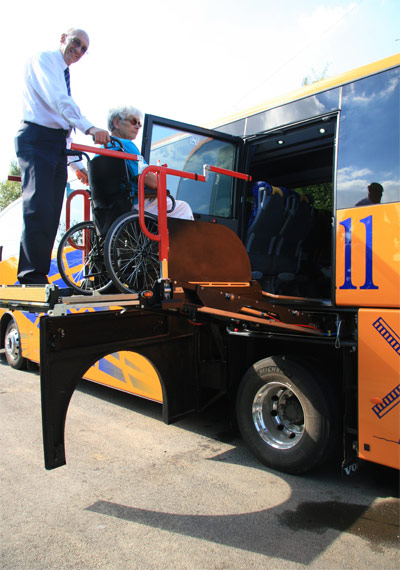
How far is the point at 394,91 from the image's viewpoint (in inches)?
129

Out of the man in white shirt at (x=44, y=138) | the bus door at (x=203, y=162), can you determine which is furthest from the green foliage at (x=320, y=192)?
the man in white shirt at (x=44, y=138)

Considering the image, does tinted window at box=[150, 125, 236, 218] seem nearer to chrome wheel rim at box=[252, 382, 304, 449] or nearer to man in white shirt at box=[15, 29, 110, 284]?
man in white shirt at box=[15, 29, 110, 284]

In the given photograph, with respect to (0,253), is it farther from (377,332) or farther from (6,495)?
(377,332)

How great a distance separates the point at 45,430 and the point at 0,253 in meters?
5.11

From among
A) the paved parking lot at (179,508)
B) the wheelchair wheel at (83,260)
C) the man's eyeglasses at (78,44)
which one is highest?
the man's eyeglasses at (78,44)

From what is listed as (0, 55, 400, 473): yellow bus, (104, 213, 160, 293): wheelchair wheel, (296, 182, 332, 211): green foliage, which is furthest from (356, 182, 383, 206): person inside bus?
(296, 182, 332, 211): green foliage

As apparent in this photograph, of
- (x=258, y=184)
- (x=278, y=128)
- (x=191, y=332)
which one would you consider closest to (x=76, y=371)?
(x=191, y=332)

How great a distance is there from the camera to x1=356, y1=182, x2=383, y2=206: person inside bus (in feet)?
10.6

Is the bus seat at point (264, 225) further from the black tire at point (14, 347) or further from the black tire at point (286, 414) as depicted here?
the black tire at point (14, 347)

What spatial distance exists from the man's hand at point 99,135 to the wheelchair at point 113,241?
35cm

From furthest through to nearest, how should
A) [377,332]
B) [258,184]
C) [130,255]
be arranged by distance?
[258,184] → [130,255] → [377,332]

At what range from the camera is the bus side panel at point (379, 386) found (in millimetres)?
3020

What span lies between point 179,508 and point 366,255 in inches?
86.7

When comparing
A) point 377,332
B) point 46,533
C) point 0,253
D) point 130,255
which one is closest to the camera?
point 46,533
